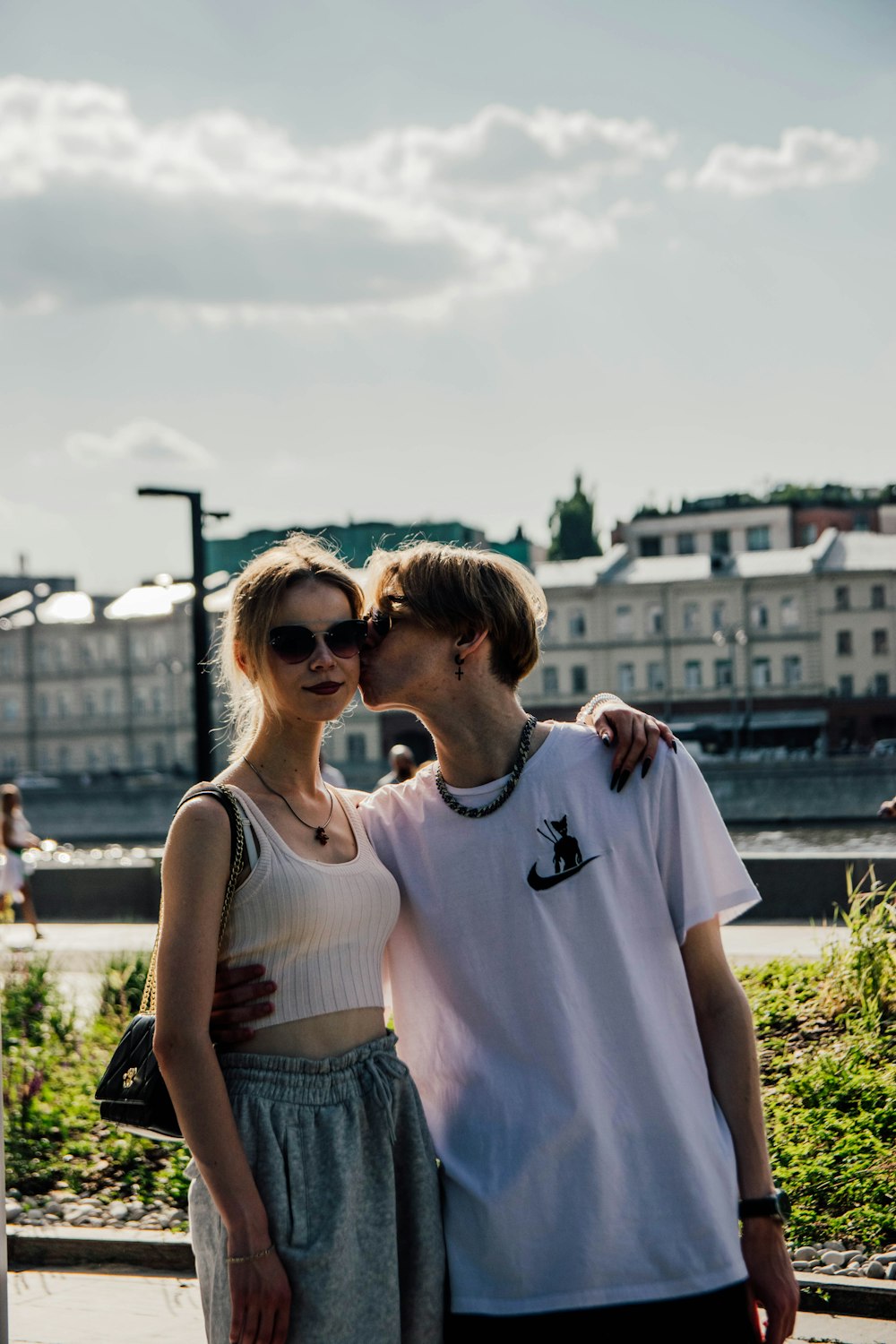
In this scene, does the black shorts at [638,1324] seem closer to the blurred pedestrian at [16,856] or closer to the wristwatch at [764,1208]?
the wristwatch at [764,1208]

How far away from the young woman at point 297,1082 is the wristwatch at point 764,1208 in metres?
0.51

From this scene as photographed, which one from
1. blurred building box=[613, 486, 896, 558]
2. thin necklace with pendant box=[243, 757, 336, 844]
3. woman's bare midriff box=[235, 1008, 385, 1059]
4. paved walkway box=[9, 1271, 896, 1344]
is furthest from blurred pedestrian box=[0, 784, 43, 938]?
blurred building box=[613, 486, 896, 558]

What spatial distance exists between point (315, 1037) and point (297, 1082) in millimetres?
86

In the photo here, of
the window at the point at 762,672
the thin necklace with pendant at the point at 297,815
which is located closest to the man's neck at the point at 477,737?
the thin necklace with pendant at the point at 297,815

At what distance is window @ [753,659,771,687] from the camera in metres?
80.3

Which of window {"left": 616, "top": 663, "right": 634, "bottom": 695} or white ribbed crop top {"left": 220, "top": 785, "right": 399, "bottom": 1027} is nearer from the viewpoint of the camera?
white ribbed crop top {"left": 220, "top": 785, "right": 399, "bottom": 1027}

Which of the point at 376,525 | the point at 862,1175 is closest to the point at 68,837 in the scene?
the point at 376,525

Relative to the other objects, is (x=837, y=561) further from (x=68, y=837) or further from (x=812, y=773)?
(x=68, y=837)

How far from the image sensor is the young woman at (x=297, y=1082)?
220 cm

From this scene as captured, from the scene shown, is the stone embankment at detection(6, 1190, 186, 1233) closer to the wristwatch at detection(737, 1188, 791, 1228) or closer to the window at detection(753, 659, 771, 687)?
the wristwatch at detection(737, 1188, 791, 1228)

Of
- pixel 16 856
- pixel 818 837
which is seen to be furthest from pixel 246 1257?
pixel 818 837

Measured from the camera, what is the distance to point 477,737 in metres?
2.55

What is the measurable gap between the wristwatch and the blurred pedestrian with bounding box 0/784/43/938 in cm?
1457

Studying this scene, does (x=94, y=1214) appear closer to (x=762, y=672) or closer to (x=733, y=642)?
(x=733, y=642)
